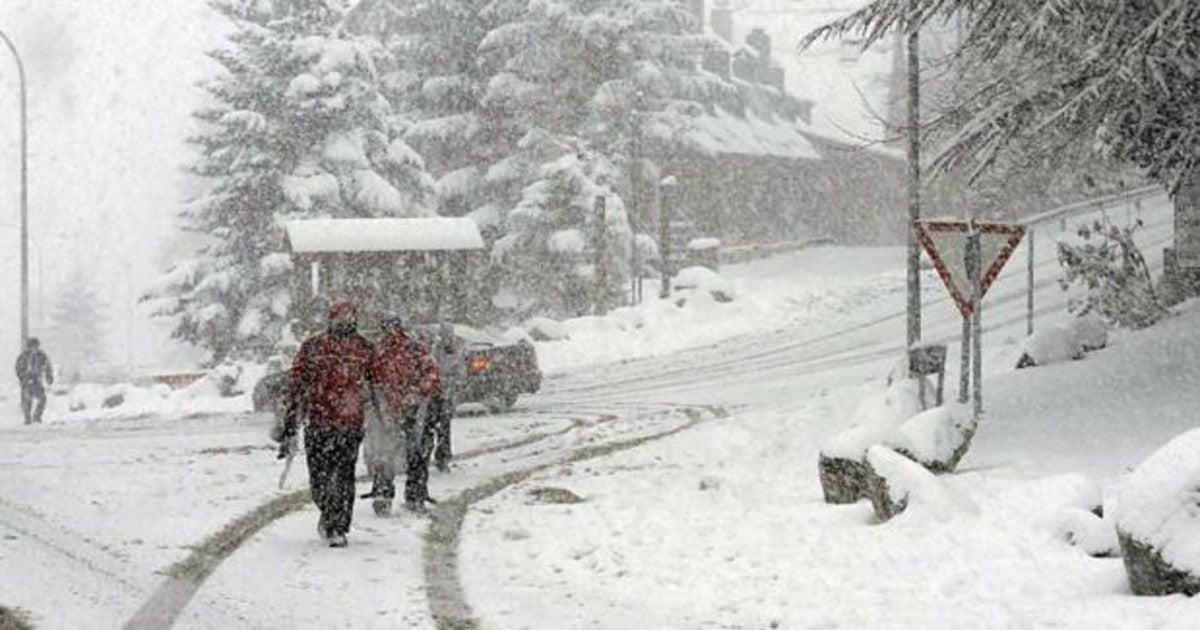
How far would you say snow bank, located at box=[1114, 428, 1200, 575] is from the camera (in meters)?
7.30

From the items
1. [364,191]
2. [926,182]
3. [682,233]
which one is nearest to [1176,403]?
[926,182]

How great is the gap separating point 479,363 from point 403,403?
9.31 m

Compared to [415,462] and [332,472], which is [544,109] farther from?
[332,472]

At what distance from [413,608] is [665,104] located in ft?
102

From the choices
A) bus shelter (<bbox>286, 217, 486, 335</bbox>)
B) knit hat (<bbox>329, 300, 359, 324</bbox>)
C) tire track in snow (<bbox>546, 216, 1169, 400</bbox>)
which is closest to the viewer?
knit hat (<bbox>329, 300, 359, 324</bbox>)

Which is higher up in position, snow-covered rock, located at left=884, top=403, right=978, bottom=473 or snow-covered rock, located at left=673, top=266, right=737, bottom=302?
snow-covered rock, located at left=673, top=266, right=737, bottom=302

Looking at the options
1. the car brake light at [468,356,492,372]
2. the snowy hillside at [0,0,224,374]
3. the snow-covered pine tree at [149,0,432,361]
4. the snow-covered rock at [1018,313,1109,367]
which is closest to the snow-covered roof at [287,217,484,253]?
the snow-covered pine tree at [149,0,432,361]

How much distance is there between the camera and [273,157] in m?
33.5

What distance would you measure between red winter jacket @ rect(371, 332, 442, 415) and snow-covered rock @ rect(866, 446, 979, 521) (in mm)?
3789

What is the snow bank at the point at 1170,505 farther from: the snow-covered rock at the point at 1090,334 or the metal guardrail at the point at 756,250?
the metal guardrail at the point at 756,250

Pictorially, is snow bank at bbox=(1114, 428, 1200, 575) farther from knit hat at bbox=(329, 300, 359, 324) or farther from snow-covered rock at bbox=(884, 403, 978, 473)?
knit hat at bbox=(329, 300, 359, 324)

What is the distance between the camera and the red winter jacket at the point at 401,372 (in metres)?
11.8

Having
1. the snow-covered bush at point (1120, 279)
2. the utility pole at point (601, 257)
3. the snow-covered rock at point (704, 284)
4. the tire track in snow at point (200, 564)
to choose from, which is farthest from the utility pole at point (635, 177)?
the tire track in snow at point (200, 564)

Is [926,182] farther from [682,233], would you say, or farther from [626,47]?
[682,233]
